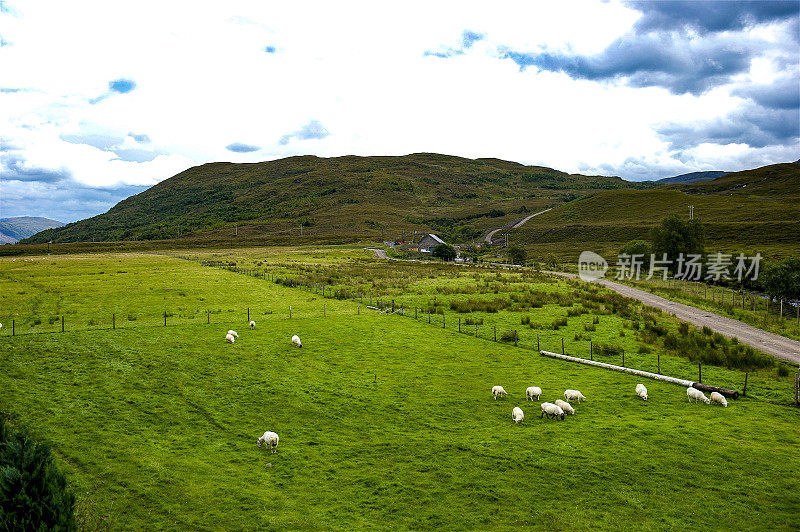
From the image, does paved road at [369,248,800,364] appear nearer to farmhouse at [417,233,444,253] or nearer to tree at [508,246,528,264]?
tree at [508,246,528,264]

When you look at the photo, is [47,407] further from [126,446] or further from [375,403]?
[375,403]

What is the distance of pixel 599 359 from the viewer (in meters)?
25.6

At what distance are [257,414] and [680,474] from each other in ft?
49.1

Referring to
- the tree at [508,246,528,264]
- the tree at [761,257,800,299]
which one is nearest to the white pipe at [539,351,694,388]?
the tree at [761,257,800,299]

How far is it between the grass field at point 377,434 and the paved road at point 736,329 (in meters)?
7.18

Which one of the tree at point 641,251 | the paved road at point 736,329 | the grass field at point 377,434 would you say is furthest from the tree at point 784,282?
the grass field at point 377,434

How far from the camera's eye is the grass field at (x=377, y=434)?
39.1 ft

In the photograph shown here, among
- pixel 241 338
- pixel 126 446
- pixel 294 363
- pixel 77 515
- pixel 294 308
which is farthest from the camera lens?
pixel 294 308

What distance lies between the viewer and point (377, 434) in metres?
16.3

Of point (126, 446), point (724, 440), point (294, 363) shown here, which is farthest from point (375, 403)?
point (724, 440)

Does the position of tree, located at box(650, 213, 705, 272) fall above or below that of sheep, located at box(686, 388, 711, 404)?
above

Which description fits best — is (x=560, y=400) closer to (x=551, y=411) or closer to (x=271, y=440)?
(x=551, y=411)

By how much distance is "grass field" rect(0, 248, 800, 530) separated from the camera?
11906 mm

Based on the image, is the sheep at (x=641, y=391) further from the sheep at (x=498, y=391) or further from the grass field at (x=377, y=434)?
the sheep at (x=498, y=391)
